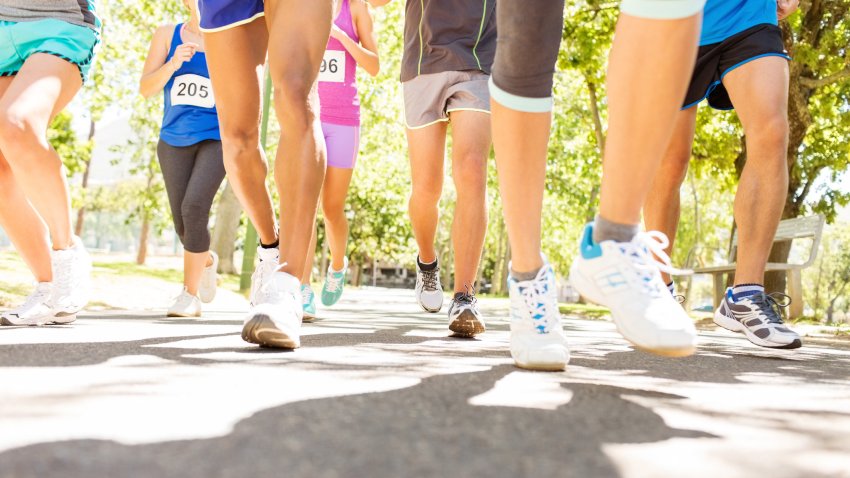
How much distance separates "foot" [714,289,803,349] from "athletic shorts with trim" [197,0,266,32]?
8.04 ft

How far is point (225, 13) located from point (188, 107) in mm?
2356

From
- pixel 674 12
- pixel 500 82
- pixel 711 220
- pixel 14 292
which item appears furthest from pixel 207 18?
pixel 711 220

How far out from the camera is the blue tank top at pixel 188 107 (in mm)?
5363

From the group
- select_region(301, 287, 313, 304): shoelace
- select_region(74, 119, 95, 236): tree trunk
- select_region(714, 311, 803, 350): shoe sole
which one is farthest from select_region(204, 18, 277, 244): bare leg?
select_region(74, 119, 95, 236): tree trunk

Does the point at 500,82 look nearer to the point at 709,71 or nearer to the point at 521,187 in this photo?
the point at 521,187

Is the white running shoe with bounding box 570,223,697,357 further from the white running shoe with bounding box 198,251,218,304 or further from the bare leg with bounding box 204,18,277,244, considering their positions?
the white running shoe with bounding box 198,251,218,304

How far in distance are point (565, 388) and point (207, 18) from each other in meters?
2.20

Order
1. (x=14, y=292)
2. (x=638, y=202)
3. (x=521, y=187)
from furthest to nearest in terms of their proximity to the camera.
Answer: (x=14, y=292) → (x=521, y=187) → (x=638, y=202)

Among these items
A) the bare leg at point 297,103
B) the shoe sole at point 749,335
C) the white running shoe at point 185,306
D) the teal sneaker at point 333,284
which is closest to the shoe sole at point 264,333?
the bare leg at point 297,103

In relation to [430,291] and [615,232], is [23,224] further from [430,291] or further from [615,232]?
[615,232]

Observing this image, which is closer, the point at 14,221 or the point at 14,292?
the point at 14,221

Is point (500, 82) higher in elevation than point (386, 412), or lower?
higher

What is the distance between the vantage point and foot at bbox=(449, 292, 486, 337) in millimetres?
3953

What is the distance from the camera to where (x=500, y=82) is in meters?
2.56
